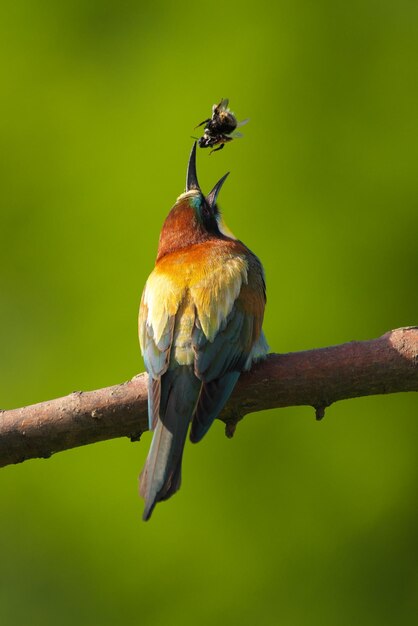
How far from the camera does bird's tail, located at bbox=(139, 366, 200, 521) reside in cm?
218

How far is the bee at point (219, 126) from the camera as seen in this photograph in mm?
3174

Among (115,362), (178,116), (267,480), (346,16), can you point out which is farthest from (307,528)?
(346,16)

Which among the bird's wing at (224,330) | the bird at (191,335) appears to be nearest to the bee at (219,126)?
the bird at (191,335)

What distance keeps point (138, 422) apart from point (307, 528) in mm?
1017

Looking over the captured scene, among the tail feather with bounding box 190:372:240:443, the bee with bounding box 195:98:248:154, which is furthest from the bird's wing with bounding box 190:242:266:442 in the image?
the bee with bounding box 195:98:248:154

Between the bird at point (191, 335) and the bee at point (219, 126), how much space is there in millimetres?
367

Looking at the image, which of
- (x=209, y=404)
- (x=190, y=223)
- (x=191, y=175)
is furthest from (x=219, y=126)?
(x=209, y=404)

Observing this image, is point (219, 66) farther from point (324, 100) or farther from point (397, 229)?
point (397, 229)

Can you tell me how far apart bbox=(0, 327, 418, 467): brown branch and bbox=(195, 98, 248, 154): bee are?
1.13m

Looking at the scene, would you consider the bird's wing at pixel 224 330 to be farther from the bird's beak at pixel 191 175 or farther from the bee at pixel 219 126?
the bee at pixel 219 126

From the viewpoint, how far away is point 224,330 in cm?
245

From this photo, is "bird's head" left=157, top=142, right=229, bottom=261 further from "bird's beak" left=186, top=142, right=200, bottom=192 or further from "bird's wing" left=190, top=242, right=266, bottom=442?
"bird's wing" left=190, top=242, right=266, bottom=442

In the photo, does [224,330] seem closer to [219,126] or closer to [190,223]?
[190,223]

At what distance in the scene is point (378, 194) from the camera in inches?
133
